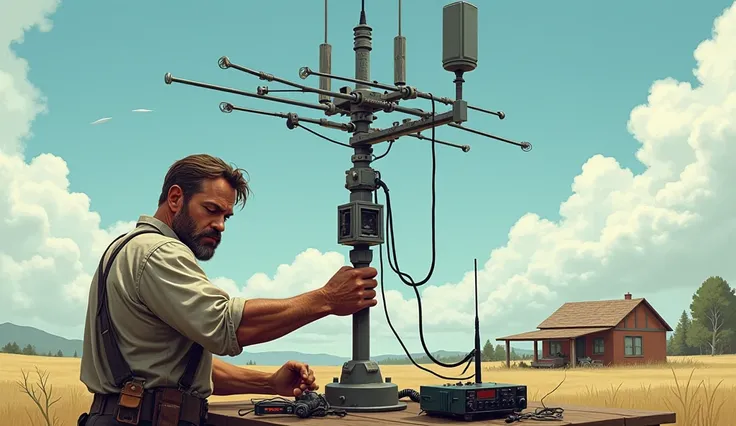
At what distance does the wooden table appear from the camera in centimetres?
420

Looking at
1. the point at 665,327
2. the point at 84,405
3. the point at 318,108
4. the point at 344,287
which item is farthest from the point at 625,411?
the point at 665,327

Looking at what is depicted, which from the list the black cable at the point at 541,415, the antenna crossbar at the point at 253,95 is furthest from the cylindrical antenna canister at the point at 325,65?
the black cable at the point at 541,415

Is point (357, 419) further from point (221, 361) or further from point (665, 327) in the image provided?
point (665, 327)

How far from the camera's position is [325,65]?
5.61 metres

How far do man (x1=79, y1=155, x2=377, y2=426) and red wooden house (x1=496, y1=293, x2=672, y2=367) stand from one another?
26896 mm

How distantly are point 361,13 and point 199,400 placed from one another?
2.69m

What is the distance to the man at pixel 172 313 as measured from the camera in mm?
3598

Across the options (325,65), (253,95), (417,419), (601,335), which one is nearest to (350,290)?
(417,419)

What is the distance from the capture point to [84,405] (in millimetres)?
9188

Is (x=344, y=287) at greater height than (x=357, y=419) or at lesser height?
greater

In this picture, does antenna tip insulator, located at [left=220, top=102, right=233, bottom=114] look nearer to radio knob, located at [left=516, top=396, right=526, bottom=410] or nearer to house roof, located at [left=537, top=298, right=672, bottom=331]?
radio knob, located at [left=516, top=396, right=526, bottom=410]

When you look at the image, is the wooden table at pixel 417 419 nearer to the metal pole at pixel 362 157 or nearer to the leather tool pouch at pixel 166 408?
the metal pole at pixel 362 157

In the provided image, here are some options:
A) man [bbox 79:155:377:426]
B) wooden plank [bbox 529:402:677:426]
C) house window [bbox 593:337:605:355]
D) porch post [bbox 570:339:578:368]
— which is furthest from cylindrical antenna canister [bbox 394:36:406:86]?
house window [bbox 593:337:605:355]

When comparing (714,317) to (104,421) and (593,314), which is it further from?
(104,421)
